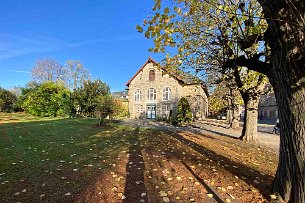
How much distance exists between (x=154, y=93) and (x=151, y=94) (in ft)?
1.85

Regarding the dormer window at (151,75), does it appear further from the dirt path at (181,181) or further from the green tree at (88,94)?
the dirt path at (181,181)

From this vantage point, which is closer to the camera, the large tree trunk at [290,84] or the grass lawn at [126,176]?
the large tree trunk at [290,84]

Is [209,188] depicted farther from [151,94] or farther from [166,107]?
[151,94]

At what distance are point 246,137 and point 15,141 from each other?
38.7 feet

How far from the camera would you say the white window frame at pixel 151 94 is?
119 feet

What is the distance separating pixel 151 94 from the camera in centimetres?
3650

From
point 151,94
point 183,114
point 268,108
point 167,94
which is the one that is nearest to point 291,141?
point 183,114

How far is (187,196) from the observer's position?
4191mm

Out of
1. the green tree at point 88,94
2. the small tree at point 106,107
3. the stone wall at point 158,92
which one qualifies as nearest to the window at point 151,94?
the stone wall at point 158,92

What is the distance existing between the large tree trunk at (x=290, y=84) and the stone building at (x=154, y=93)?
98.5 feet

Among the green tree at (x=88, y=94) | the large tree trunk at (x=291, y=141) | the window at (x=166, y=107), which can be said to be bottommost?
the large tree trunk at (x=291, y=141)

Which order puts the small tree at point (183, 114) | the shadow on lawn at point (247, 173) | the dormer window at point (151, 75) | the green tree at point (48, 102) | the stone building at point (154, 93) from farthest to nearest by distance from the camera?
the dormer window at point (151, 75) → the stone building at point (154, 93) → the green tree at point (48, 102) → the small tree at point (183, 114) → the shadow on lawn at point (247, 173)

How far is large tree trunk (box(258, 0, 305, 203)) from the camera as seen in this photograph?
11.7 ft

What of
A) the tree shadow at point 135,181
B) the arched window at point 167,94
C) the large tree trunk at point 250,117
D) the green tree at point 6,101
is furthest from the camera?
the arched window at point 167,94
